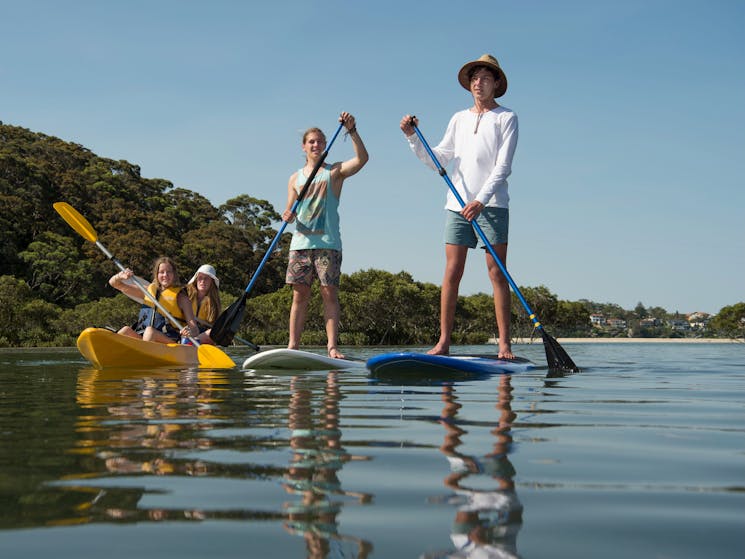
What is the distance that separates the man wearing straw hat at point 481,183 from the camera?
678 cm

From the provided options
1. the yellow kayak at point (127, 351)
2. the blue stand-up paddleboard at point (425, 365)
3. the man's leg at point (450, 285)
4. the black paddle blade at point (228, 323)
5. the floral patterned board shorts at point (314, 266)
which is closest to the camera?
the blue stand-up paddleboard at point (425, 365)

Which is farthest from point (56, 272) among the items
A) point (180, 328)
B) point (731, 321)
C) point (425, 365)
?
point (731, 321)

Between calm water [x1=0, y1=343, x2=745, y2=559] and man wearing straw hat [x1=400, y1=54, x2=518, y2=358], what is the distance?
2.76 meters

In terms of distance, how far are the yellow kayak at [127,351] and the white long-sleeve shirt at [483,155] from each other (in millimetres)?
3516

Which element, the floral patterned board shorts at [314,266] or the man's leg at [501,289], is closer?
the man's leg at [501,289]

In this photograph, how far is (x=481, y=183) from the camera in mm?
6996

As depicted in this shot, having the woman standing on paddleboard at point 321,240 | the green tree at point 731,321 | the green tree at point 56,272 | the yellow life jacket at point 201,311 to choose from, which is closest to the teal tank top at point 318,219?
the woman standing on paddleboard at point 321,240

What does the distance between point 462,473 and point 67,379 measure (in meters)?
5.03

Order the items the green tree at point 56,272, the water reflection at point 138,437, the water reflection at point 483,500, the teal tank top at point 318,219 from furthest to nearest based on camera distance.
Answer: the green tree at point 56,272
the teal tank top at point 318,219
the water reflection at point 138,437
the water reflection at point 483,500

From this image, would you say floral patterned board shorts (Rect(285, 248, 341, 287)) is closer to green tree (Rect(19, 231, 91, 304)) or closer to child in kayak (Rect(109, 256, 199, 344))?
child in kayak (Rect(109, 256, 199, 344))

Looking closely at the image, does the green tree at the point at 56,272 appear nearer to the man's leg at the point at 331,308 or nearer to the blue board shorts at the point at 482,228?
the man's leg at the point at 331,308

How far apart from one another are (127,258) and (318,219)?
44188 millimetres

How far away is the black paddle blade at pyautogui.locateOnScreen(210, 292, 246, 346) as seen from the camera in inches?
324

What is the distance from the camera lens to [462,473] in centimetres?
210
